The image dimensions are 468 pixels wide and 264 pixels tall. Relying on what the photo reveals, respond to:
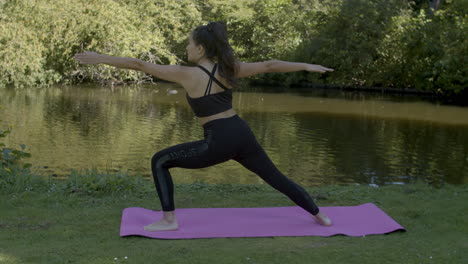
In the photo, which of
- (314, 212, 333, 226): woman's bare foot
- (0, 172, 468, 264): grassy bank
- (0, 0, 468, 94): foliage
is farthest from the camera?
(0, 0, 468, 94): foliage

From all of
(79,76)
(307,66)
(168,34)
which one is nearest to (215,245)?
(307,66)

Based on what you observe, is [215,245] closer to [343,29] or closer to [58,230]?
[58,230]

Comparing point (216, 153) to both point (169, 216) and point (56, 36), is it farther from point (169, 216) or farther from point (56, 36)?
point (56, 36)

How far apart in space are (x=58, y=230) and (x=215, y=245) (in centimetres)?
126

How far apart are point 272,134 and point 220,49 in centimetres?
1098

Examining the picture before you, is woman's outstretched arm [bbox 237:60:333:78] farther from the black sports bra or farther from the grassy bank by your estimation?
the grassy bank

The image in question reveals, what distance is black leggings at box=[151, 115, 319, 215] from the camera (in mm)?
4465

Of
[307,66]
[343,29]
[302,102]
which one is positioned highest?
[343,29]

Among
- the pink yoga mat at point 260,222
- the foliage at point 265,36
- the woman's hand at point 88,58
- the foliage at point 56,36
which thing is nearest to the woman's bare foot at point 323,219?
the pink yoga mat at point 260,222

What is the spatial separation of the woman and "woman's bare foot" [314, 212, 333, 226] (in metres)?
0.74

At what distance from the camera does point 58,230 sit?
443cm

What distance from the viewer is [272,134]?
15.4 meters

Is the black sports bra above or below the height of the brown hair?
below

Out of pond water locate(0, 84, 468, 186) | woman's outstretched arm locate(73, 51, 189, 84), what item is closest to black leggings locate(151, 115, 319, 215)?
woman's outstretched arm locate(73, 51, 189, 84)
